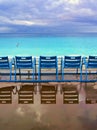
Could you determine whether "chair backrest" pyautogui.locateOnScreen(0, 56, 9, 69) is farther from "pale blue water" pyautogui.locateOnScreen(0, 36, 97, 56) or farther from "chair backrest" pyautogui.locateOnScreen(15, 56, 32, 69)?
"pale blue water" pyautogui.locateOnScreen(0, 36, 97, 56)

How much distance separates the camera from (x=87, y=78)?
28.2 feet

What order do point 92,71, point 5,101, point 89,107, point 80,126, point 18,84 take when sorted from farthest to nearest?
1. point 92,71
2. point 18,84
3. point 5,101
4. point 89,107
5. point 80,126

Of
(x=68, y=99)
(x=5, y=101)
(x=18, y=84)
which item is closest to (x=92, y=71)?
(x=18, y=84)

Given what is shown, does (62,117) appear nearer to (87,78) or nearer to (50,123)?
(50,123)

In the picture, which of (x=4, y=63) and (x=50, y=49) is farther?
(x=50, y=49)

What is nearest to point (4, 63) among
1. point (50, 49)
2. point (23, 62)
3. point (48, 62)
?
point (23, 62)

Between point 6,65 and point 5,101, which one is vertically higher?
point 6,65

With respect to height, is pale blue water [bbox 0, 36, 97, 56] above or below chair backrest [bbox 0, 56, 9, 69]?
above

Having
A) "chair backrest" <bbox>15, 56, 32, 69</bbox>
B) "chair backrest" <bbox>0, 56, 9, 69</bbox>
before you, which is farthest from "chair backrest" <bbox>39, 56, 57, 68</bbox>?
"chair backrest" <bbox>0, 56, 9, 69</bbox>

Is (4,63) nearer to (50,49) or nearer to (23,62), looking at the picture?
(23,62)

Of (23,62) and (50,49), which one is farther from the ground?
(50,49)

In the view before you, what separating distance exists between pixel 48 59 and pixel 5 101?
247cm

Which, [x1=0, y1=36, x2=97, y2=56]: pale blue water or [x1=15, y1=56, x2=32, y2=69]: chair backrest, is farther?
[x1=0, y1=36, x2=97, y2=56]: pale blue water

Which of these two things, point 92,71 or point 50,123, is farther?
point 92,71
